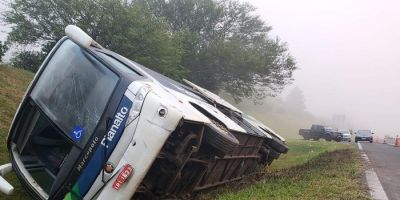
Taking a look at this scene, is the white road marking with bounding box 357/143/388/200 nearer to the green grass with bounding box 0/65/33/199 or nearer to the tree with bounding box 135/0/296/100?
the green grass with bounding box 0/65/33/199

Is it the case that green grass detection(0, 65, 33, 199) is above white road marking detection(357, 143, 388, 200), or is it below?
below

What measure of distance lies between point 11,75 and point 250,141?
10217 mm

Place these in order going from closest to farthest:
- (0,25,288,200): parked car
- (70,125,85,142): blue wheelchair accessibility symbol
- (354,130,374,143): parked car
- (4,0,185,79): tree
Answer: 1. (0,25,288,200): parked car
2. (70,125,85,142): blue wheelchair accessibility symbol
3. (4,0,185,79): tree
4. (354,130,374,143): parked car

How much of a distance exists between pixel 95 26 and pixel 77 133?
18296 mm

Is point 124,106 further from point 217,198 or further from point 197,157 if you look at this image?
point 217,198

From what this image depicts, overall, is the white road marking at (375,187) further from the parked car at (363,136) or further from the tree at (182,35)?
the parked car at (363,136)

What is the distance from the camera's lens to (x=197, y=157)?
563 centimetres

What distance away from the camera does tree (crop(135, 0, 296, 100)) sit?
28422 millimetres

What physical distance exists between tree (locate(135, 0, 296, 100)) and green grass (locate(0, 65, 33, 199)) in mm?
13737

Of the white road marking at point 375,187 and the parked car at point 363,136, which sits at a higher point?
the parked car at point 363,136

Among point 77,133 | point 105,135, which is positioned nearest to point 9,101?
point 77,133

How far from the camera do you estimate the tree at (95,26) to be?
71.1ft

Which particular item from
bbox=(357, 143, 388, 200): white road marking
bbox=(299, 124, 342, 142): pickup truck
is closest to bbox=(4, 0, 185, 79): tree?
bbox=(357, 143, 388, 200): white road marking

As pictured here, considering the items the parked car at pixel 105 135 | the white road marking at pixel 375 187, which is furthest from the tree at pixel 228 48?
the parked car at pixel 105 135
